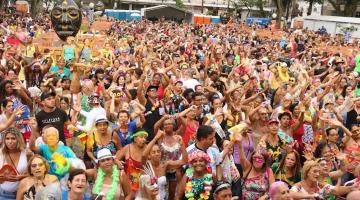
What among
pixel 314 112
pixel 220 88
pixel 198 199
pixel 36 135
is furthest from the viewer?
pixel 220 88

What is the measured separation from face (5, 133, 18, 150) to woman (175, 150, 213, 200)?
160cm

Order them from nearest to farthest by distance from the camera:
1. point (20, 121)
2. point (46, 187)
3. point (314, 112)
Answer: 1. point (46, 187)
2. point (20, 121)
3. point (314, 112)

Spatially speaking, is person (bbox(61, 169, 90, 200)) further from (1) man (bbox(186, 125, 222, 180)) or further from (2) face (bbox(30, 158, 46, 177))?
(1) man (bbox(186, 125, 222, 180))

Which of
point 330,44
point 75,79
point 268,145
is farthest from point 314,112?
point 330,44

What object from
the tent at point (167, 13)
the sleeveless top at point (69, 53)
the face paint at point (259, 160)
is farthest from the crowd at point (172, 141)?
the tent at point (167, 13)

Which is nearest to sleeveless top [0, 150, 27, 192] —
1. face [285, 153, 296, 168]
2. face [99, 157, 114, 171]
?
face [99, 157, 114, 171]

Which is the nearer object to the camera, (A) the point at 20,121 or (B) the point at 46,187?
(B) the point at 46,187

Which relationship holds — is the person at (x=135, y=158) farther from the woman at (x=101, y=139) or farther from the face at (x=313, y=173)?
the face at (x=313, y=173)

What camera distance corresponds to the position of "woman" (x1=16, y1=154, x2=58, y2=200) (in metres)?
4.47

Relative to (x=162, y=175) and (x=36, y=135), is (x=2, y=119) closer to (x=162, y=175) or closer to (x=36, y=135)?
(x=36, y=135)

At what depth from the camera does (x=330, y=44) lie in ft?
102

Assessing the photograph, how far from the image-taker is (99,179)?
4.96m

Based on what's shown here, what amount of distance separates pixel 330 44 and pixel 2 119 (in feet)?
89.8

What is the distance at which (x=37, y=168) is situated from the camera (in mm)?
4547
